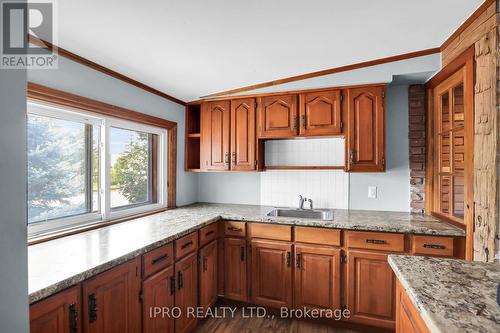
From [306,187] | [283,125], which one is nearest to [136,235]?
[283,125]

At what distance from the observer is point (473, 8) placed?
1.61 m

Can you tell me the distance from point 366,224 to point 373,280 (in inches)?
17.9

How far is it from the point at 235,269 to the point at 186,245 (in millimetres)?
698

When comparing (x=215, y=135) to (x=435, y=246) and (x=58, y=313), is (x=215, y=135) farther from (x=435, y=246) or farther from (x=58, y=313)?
(x=435, y=246)

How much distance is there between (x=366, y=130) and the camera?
8.16ft

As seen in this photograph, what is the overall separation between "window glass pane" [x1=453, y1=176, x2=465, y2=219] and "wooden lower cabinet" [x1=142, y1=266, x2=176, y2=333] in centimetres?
229

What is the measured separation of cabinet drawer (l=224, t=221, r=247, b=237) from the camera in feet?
8.31

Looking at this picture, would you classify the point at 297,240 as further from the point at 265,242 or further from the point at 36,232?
the point at 36,232

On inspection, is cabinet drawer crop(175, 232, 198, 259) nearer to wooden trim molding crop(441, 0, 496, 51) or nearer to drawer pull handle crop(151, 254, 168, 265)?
drawer pull handle crop(151, 254, 168, 265)

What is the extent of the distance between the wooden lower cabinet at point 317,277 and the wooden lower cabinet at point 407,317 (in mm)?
995

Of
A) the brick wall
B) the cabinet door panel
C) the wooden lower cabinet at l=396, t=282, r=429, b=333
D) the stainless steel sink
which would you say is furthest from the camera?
the stainless steel sink

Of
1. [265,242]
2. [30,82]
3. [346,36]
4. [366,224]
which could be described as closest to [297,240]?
[265,242]

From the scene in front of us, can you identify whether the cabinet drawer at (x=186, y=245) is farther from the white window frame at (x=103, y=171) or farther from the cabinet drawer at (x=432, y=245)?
the cabinet drawer at (x=432, y=245)

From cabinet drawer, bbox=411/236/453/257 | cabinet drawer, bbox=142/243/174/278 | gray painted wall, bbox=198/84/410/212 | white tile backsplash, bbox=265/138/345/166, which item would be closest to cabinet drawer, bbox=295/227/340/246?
cabinet drawer, bbox=411/236/453/257
